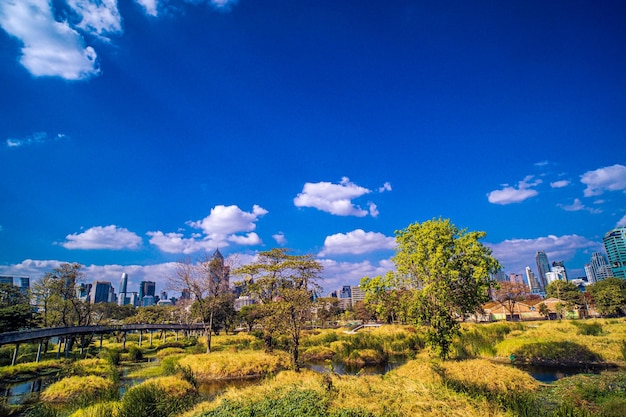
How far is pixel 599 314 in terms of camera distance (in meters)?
67.0

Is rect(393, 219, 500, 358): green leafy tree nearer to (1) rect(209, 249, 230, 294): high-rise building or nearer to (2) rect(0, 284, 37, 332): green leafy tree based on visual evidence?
(1) rect(209, 249, 230, 294): high-rise building

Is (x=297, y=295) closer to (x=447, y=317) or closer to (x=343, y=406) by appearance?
(x=447, y=317)

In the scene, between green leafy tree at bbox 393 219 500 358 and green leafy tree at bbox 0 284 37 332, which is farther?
green leafy tree at bbox 0 284 37 332

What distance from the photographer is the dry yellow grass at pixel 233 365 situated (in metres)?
24.8

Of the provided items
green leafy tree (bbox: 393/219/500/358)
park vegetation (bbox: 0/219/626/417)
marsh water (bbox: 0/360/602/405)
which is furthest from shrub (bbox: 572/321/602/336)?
green leafy tree (bbox: 393/219/500/358)

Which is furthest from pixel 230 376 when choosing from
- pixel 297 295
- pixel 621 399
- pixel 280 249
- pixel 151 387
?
pixel 621 399

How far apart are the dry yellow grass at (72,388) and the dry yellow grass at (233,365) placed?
633 cm

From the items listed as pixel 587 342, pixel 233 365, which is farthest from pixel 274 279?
pixel 587 342

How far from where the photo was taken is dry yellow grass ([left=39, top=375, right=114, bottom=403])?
1789 cm

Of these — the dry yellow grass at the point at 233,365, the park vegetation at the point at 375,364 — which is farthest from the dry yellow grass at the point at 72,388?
the dry yellow grass at the point at 233,365

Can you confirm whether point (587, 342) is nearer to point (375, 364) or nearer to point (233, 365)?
point (375, 364)

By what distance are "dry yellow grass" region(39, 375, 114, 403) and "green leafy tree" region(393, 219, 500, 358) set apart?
62.4ft

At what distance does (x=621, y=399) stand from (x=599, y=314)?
74755 millimetres

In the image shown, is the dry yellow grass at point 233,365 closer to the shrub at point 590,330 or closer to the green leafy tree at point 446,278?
the green leafy tree at point 446,278
